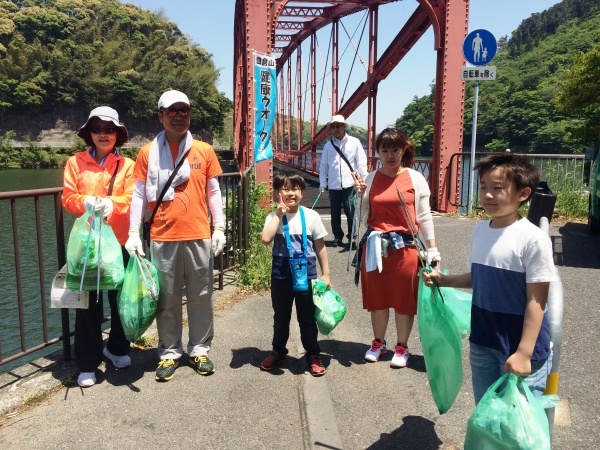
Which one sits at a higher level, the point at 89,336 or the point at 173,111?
the point at 173,111

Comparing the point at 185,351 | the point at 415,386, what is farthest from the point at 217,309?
the point at 415,386

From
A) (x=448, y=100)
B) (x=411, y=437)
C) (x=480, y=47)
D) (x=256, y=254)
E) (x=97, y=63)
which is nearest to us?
(x=411, y=437)

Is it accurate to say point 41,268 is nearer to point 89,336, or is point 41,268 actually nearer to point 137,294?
point 89,336

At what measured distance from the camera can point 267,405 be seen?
9.59ft

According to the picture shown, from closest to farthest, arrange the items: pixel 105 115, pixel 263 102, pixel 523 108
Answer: pixel 105 115 → pixel 263 102 → pixel 523 108

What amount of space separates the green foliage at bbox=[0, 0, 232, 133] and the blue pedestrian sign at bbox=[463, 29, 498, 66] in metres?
56.9

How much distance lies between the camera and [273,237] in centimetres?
324

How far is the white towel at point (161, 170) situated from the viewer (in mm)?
3078

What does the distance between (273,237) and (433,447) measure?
153 cm

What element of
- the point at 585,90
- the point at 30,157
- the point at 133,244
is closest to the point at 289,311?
the point at 133,244

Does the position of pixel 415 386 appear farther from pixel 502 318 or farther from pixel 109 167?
pixel 109 167

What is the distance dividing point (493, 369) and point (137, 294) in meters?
2.08

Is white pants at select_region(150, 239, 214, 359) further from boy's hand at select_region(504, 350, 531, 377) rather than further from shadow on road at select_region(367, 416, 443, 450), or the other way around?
boy's hand at select_region(504, 350, 531, 377)

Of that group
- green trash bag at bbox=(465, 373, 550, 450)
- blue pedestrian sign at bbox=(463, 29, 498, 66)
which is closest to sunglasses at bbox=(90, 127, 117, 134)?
green trash bag at bbox=(465, 373, 550, 450)
